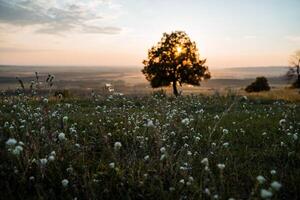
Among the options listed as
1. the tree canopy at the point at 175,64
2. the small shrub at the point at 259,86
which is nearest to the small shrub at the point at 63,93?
the tree canopy at the point at 175,64

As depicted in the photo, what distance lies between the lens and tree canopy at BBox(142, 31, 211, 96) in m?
47.7

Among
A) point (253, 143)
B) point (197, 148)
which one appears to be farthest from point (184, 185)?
point (253, 143)

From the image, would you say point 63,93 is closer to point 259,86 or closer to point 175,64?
point 175,64

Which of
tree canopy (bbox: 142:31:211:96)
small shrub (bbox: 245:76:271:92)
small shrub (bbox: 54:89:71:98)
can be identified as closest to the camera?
small shrub (bbox: 54:89:71:98)

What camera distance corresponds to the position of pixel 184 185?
6.00 meters

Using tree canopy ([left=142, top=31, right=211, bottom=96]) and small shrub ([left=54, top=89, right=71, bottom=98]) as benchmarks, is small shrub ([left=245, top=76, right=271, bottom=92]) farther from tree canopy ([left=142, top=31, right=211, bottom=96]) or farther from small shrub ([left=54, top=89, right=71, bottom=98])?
small shrub ([left=54, top=89, right=71, bottom=98])

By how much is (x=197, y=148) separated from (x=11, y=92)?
13.0 m

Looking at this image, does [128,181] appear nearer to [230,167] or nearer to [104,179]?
[104,179]

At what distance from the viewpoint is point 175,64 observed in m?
47.8

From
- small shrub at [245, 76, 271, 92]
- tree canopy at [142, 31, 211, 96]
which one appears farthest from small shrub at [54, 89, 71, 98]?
small shrub at [245, 76, 271, 92]

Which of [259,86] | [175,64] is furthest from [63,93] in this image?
[259,86]

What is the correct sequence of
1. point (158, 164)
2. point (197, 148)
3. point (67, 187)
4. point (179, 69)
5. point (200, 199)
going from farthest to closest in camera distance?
point (179, 69) → point (197, 148) → point (158, 164) → point (67, 187) → point (200, 199)

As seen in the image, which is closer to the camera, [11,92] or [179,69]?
[11,92]

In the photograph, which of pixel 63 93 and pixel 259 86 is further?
pixel 259 86
